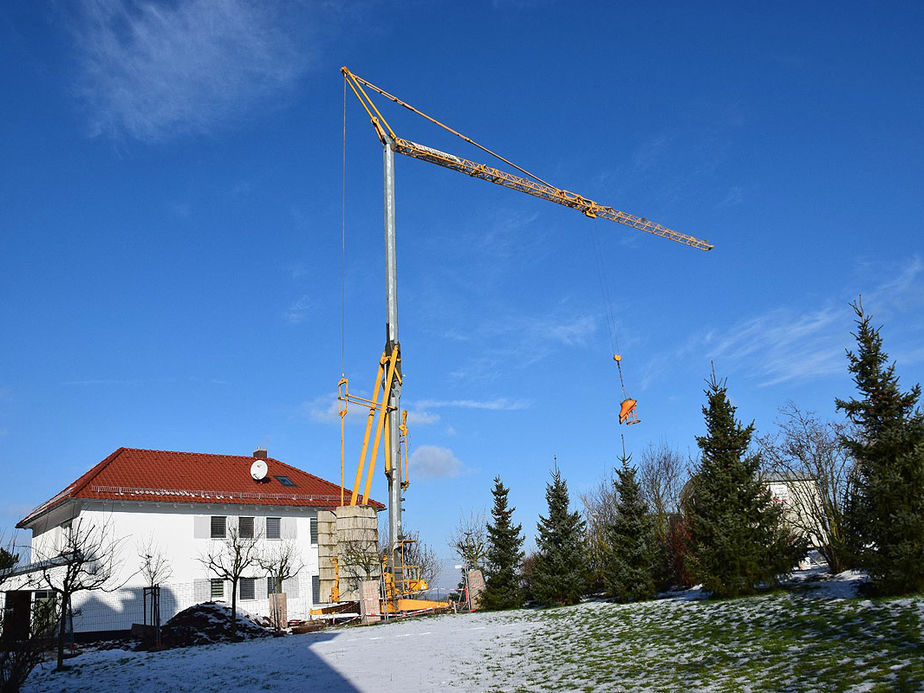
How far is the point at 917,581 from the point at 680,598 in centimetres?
904

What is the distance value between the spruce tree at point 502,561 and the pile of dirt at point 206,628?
31.7 ft

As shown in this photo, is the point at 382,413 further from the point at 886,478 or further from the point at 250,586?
the point at 886,478

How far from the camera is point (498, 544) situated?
1257 inches

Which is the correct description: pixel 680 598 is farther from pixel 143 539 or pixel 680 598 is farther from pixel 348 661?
pixel 143 539

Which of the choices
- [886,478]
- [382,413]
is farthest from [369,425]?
[886,478]

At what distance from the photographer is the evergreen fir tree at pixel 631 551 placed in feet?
85.9

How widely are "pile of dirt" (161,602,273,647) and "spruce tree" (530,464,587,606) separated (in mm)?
11130

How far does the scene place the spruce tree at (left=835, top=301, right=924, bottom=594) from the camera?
1680cm

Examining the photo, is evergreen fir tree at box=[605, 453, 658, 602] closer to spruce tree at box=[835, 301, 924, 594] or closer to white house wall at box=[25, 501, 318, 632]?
spruce tree at box=[835, 301, 924, 594]

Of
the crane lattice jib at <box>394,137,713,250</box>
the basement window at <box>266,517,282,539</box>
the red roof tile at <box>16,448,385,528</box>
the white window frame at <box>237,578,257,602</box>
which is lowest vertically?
the white window frame at <box>237,578,257,602</box>

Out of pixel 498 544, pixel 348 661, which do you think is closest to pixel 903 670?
pixel 348 661

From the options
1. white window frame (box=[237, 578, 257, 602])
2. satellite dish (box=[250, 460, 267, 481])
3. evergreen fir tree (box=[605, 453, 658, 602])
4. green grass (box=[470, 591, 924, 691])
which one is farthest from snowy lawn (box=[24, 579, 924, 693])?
satellite dish (box=[250, 460, 267, 481])

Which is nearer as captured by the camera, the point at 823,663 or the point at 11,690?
the point at 823,663

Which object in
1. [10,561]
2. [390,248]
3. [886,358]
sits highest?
[390,248]
